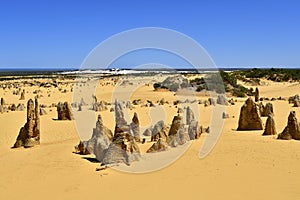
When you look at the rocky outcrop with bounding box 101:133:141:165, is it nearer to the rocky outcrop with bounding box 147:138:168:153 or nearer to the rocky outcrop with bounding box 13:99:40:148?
the rocky outcrop with bounding box 147:138:168:153

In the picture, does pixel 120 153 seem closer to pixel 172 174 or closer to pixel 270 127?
pixel 172 174

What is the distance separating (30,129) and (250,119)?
26.0 feet

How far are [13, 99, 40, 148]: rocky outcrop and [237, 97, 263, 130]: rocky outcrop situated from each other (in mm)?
7399

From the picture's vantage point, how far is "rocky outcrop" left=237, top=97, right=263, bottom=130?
14.2m

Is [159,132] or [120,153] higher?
[159,132]

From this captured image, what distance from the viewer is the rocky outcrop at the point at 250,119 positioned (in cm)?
1421

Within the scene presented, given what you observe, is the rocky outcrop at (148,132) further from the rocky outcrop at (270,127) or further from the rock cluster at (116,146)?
the rocky outcrop at (270,127)

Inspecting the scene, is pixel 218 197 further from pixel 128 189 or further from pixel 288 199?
pixel 128 189

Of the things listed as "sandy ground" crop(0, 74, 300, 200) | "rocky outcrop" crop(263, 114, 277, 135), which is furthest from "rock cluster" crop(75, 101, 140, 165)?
"rocky outcrop" crop(263, 114, 277, 135)

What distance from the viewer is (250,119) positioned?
47.3 ft

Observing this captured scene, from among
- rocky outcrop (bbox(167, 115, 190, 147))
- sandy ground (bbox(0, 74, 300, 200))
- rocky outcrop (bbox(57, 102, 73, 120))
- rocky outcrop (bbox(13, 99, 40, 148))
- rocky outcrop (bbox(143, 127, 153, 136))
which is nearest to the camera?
sandy ground (bbox(0, 74, 300, 200))

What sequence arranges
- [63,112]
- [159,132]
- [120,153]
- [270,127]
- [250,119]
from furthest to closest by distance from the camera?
[63,112] < [250,119] < [270,127] < [159,132] < [120,153]

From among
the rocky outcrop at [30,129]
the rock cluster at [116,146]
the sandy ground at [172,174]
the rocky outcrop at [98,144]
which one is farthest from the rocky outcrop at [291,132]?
the rocky outcrop at [30,129]

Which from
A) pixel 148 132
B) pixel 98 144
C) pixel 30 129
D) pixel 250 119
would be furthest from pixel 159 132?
pixel 30 129
